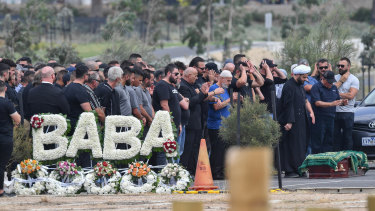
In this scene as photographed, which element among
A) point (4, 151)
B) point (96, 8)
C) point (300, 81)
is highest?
point (96, 8)

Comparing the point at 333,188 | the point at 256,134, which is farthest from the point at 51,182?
the point at 333,188

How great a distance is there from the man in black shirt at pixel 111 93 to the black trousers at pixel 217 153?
256 cm

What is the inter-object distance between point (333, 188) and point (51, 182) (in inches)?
175

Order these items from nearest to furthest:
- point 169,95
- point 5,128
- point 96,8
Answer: point 5,128 → point 169,95 → point 96,8

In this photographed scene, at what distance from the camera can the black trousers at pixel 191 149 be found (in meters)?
17.2

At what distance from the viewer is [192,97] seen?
17.2 m

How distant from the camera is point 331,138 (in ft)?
61.8

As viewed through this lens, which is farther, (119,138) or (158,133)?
(158,133)

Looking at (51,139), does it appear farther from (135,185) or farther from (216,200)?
(216,200)

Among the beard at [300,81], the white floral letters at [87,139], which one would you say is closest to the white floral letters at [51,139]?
the white floral letters at [87,139]

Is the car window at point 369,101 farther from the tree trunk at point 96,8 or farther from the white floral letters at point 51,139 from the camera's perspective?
the tree trunk at point 96,8

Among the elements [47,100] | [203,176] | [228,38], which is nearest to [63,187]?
[47,100]

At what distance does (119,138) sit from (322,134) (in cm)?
529

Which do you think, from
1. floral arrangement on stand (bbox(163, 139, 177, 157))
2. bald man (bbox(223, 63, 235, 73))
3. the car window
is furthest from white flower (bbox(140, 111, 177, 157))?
the car window
